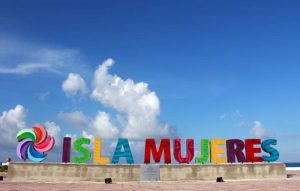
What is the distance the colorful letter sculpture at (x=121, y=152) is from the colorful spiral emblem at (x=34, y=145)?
8100mm

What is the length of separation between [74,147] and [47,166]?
13.5 ft

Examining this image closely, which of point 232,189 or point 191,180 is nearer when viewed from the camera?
point 232,189

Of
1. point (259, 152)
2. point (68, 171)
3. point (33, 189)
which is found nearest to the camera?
point (33, 189)

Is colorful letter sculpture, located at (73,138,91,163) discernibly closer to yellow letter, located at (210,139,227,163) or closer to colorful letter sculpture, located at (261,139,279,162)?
yellow letter, located at (210,139,227,163)

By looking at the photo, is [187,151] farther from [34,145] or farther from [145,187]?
[34,145]

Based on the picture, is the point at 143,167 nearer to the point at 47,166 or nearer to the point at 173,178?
the point at 173,178

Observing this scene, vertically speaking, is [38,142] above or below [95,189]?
above

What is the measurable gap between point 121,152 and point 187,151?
8558mm

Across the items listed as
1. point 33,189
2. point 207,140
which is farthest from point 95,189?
point 207,140

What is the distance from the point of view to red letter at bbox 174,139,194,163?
52.8m

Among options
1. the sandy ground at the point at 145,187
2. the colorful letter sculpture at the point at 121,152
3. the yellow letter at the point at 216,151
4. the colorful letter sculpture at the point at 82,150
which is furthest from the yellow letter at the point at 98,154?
the yellow letter at the point at 216,151

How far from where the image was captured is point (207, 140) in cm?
5400

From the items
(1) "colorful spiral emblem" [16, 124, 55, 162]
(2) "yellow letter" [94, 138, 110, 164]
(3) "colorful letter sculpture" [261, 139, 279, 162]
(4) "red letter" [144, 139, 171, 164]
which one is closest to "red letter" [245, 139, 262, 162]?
(3) "colorful letter sculpture" [261, 139, 279, 162]

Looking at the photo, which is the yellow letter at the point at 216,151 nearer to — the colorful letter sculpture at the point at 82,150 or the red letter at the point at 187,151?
the red letter at the point at 187,151
